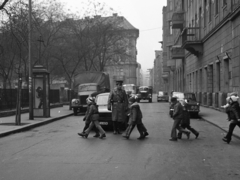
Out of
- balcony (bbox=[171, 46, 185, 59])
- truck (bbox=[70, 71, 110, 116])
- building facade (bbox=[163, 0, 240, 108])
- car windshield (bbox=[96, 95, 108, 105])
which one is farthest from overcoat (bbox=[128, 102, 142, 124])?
balcony (bbox=[171, 46, 185, 59])

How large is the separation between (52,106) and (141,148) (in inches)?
952

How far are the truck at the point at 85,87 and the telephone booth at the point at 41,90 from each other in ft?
12.8

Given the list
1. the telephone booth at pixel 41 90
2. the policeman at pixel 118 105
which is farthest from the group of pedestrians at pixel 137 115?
the telephone booth at pixel 41 90

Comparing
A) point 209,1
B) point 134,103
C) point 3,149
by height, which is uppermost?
point 209,1

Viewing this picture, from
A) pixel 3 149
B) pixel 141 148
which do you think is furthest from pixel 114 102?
pixel 3 149

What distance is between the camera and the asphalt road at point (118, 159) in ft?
20.9

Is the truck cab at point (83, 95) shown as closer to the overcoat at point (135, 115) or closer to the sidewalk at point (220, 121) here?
the sidewalk at point (220, 121)

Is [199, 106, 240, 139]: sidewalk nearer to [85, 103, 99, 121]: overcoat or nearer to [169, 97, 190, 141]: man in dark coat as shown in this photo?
[169, 97, 190, 141]: man in dark coat

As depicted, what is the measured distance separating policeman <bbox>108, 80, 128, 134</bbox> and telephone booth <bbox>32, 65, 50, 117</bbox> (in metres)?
8.55

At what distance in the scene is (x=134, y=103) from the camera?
454 inches

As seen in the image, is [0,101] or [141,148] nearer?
[141,148]

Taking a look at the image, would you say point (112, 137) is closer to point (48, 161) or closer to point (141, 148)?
point (141, 148)

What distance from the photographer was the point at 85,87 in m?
26.1

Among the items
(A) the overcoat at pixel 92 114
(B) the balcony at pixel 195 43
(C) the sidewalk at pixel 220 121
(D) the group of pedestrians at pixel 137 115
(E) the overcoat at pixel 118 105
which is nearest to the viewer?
(D) the group of pedestrians at pixel 137 115
